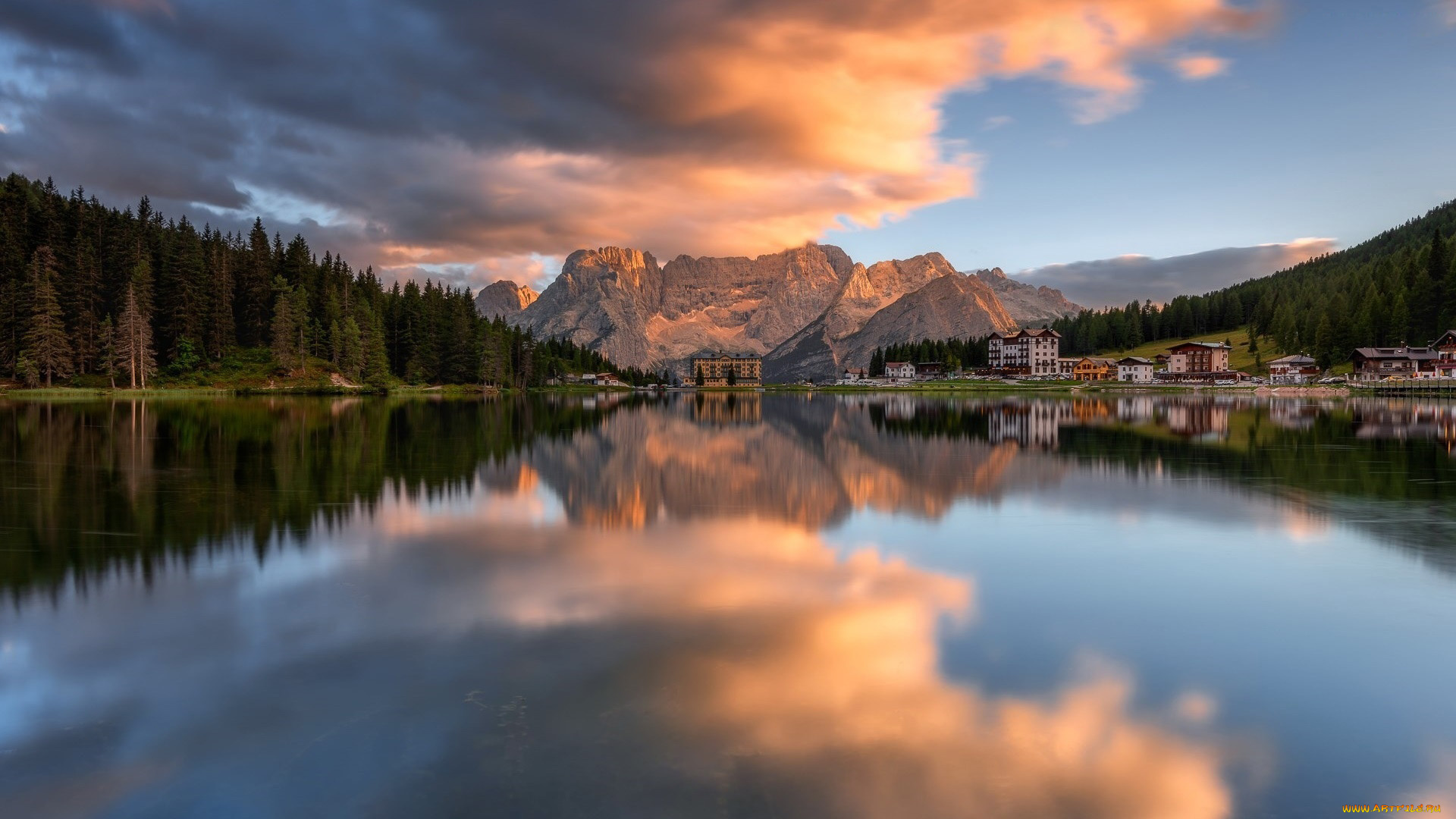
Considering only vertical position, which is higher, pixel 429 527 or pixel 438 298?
pixel 438 298

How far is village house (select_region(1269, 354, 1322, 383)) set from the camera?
171875mm

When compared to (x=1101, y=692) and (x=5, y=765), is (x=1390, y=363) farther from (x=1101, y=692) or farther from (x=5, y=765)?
(x=5, y=765)

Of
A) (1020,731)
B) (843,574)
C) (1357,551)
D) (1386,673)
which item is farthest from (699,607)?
(1357,551)

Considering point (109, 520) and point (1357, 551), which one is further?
point (109, 520)

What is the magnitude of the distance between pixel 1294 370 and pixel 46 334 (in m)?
223

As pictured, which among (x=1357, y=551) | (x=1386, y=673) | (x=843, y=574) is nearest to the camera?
(x=1386, y=673)

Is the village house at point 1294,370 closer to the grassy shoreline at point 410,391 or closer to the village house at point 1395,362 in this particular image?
the grassy shoreline at point 410,391

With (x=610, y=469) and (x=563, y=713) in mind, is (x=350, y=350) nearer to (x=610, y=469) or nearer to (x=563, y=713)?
(x=610, y=469)

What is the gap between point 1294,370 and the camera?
17762 centimetres

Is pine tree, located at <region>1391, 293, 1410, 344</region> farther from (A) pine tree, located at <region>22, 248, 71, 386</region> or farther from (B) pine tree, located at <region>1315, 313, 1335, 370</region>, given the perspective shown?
(A) pine tree, located at <region>22, 248, 71, 386</region>

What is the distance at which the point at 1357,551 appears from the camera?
59.3ft

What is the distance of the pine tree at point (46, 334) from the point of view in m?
101

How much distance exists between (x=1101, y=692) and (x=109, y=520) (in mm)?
22441

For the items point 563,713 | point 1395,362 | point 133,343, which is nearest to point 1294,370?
point 1395,362
